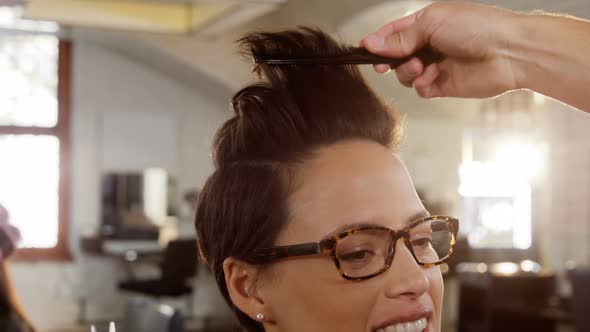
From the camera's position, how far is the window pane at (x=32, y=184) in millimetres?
7227

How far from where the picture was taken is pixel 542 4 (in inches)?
96.9

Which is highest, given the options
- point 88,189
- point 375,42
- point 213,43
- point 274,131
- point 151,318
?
point 213,43

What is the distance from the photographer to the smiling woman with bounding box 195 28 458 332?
3.20 ft

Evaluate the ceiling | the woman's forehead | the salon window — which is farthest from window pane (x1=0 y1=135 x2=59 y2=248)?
the woman's forehead

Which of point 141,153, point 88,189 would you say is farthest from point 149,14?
point 88,189

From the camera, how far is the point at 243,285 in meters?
1.08

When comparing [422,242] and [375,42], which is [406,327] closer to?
[422,242]

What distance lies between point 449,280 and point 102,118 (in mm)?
3677

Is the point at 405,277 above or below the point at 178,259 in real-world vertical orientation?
above

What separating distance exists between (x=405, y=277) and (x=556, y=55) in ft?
1.04

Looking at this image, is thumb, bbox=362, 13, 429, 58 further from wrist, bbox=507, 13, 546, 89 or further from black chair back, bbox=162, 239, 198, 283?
black chair back, bbox=162, 239, 198, 283

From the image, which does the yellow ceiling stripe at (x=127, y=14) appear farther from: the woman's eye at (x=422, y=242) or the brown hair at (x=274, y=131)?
the woman's eye at (x=422, y=242)

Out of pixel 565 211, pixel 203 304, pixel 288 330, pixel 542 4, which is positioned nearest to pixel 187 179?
pixel 203 304

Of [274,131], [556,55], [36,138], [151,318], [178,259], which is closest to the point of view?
[556,55]
